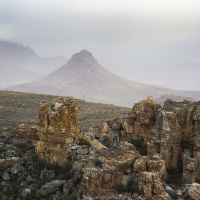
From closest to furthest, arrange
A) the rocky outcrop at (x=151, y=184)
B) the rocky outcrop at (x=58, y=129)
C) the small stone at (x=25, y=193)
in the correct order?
the rocky outcrop at (x=151, y=184) < the small stone at (x=25, y=193) < the rocky outcrop at (x=58, y=129)

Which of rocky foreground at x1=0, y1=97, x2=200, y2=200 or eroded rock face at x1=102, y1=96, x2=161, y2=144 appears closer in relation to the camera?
rocky foreground at x1=0, y1=97, x2=200, y2=200

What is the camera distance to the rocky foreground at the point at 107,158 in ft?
80.9

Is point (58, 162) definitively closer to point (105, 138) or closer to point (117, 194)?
point (117, 194)

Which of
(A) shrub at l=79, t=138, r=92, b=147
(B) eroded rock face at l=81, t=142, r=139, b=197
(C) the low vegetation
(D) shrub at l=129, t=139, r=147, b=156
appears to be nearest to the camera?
(B) eroded rock face at l=81, t=142, r=139, b=197

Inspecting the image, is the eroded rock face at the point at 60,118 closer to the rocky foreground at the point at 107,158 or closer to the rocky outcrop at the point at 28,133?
the rocky foreground at the point at 107,158

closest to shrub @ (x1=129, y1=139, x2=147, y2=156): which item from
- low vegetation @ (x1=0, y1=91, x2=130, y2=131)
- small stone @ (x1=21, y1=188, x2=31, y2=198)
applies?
small stone @ (x1=21, y1=188, x2=31, y2=198)

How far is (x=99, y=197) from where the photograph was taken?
23.8m

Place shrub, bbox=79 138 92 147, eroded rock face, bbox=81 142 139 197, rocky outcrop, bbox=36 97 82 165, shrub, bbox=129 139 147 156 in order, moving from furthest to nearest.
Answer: shrub, bbox=129 139 147 156 < shrub, bbox=79 138 92 147 < rocky outcrop, bbox=36 97 82 165 < eroded rock face, bbox=81 142 139 197

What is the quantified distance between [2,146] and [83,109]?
7510cm

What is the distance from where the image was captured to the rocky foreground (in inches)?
971

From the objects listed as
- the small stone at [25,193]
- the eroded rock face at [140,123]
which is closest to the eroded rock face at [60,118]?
the small stone at [25,193]

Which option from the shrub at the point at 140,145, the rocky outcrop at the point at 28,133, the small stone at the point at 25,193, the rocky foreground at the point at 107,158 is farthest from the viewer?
the rocky outcrop at the point at 28,133

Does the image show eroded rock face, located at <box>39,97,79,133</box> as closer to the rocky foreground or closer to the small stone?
the rocky foreground

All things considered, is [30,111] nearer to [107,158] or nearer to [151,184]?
[107,158]
